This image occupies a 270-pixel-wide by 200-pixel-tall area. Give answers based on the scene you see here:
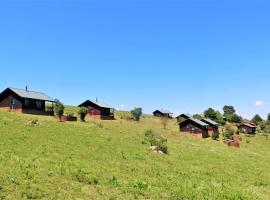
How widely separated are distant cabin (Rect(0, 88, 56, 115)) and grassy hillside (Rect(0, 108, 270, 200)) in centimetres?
2324

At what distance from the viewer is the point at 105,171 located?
27.5 meters

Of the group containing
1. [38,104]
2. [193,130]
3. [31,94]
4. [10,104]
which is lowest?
[193,130]

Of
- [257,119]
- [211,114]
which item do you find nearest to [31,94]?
[211,114]

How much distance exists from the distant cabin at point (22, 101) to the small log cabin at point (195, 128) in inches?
1322

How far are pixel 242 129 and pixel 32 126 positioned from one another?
97337mm

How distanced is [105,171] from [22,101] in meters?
47.0

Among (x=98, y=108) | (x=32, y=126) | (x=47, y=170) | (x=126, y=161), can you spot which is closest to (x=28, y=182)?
(x=47, y=170)

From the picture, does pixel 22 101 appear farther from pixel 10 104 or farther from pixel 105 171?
pixel 105 171

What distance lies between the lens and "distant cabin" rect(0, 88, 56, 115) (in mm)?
70312

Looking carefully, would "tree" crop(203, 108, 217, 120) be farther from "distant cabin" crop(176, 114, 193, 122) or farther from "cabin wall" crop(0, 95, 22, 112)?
"cabin wall" crop(0, 95, 22, 112)

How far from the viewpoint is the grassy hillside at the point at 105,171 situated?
2073 cm

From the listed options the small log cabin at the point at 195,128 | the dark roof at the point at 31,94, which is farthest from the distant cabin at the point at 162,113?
the dark roof at the point at 31,94

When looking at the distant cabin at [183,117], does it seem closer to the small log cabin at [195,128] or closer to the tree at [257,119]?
the small log cabin at [195,128]

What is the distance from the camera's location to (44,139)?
39031mm
